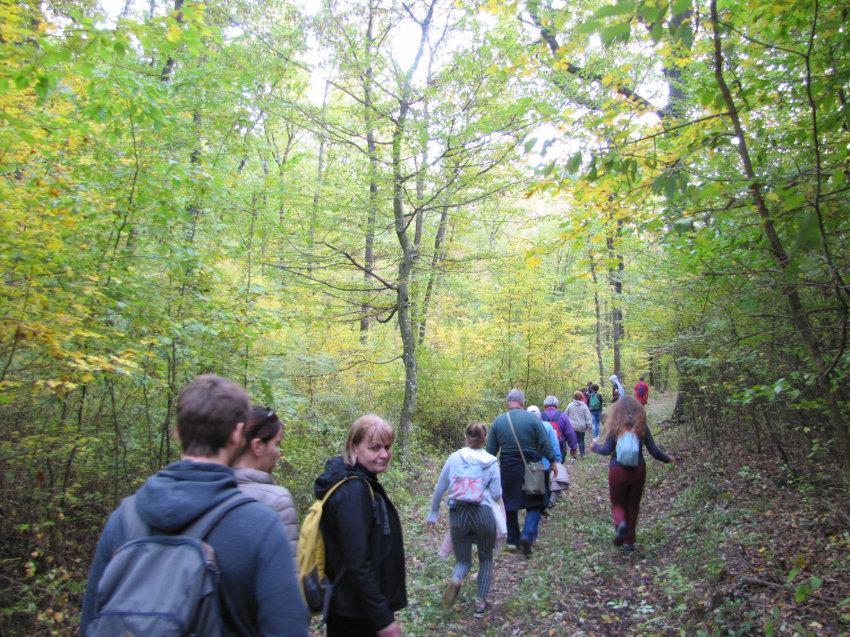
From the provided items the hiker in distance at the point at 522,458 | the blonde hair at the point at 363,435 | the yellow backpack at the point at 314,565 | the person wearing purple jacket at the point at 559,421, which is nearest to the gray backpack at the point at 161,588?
the yellow backpack at the point at 314,565

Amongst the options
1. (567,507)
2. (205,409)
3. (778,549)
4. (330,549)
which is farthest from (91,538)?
(778,549)

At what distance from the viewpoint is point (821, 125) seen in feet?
10.9

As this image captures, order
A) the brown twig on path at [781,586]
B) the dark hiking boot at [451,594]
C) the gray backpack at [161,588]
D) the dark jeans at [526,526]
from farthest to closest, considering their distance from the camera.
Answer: the dark jeans at [526,526], the dark hiking boot at [451,594], the brown twig on path at [781,586], the gray backpack at [161,588]

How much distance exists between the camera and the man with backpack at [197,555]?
4.45ft

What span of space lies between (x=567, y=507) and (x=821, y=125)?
6.62m

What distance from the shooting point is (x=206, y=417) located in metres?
1.70

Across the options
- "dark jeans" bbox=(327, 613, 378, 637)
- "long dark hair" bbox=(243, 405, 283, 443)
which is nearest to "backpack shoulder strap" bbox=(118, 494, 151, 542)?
"long dark hair" bbox=(243, 405, 283, 443)

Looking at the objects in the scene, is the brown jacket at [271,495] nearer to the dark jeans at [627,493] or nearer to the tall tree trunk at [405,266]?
the dark jeans at [627,493]

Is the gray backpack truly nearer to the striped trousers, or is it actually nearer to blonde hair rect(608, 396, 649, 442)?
the striped trousers

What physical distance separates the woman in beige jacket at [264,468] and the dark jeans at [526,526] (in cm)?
456

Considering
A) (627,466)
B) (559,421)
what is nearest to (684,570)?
(627,466)

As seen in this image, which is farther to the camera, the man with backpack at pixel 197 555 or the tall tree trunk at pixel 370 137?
the tall tree trunk at pixel 370 137

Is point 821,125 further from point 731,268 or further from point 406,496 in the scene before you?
point 406,496

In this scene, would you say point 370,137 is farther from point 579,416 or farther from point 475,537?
point 579,416
